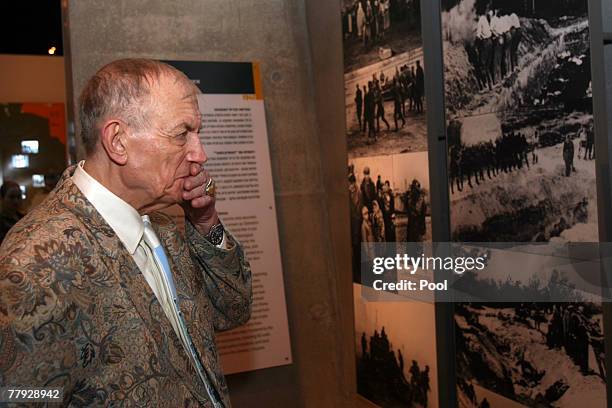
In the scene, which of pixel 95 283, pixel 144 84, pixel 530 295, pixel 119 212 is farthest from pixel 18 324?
pixel 530 295

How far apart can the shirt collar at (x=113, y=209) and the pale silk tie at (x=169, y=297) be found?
78 mm

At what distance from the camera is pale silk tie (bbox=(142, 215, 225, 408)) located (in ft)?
5.58

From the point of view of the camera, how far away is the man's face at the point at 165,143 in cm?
166

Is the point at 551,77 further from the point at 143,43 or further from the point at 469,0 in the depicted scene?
the point at 143,43

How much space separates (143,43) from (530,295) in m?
2.72

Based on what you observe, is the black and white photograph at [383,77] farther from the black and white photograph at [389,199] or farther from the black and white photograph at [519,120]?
the black and white photograph at [519,120]

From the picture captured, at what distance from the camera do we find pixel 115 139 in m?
1.65

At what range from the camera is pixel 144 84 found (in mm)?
1642

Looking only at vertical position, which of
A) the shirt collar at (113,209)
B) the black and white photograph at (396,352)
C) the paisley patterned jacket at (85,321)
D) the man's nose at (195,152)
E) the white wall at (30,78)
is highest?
the white wall at (30,78)

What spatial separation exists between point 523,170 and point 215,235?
106cm

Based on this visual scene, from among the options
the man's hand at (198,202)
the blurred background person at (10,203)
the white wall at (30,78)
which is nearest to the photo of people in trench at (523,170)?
the man's hand at (198,202)

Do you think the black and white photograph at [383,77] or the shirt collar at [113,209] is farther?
the black and white photograph at [383,77]

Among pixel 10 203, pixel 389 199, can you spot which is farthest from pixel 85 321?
pixel 10 203

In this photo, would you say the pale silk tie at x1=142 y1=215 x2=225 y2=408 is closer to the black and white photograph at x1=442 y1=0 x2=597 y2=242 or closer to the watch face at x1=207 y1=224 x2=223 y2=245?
the watch face at x1=207 y1=224 x2=223 y2=245
